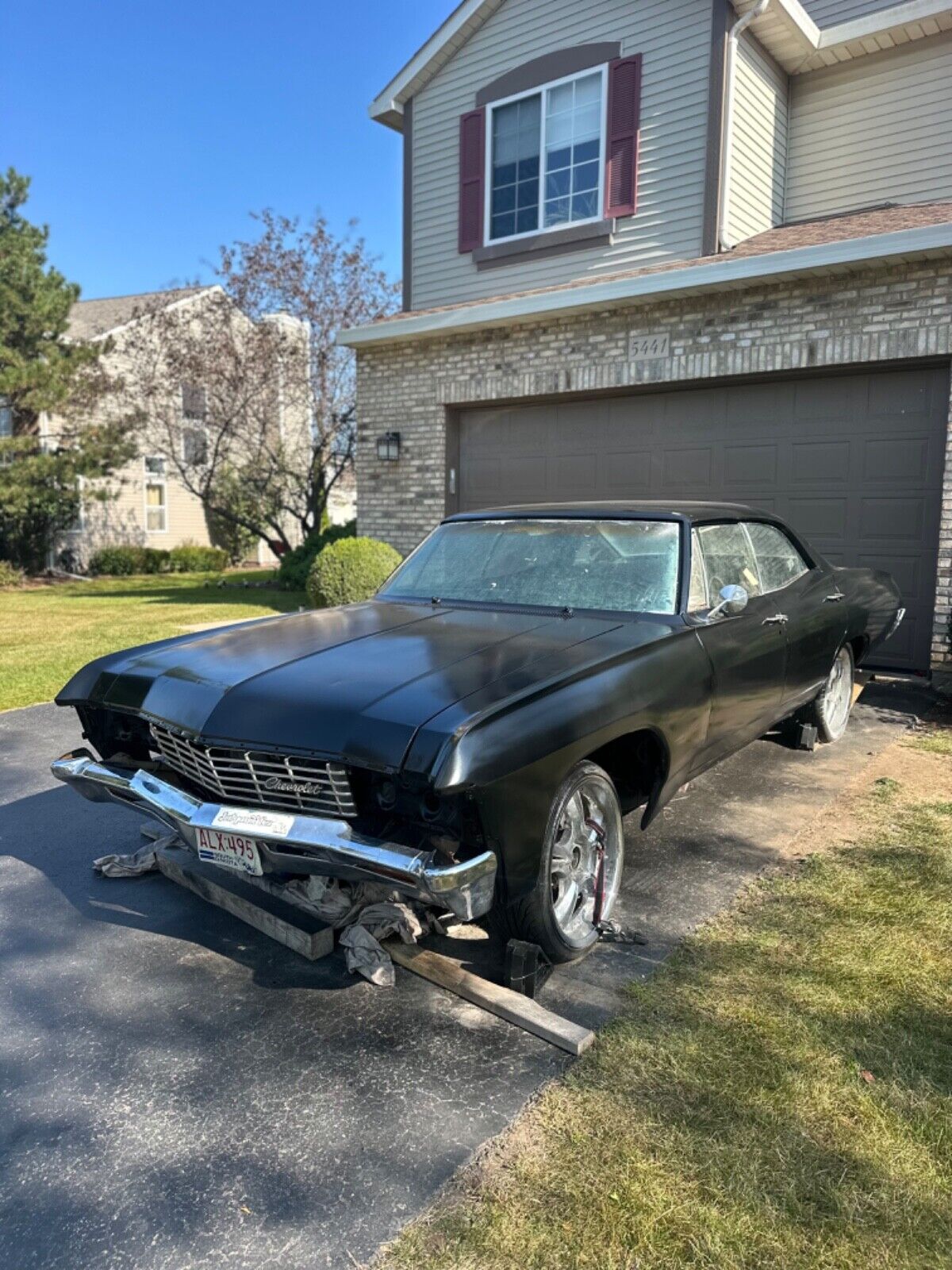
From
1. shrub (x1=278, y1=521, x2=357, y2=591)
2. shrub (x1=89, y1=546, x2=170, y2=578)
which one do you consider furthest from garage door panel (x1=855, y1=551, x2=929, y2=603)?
shrub (x1=89, y1=546, x2=170, y2=578)

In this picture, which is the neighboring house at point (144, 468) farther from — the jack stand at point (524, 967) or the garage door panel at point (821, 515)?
the jack stand at point (524, 967)

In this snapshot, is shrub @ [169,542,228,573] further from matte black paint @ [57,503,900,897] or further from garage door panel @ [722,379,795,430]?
matte black paint @ [57,503,900,897]

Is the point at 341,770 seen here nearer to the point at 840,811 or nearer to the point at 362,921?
the point at 362,921

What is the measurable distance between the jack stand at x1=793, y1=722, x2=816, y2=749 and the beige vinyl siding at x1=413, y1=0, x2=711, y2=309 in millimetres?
6272

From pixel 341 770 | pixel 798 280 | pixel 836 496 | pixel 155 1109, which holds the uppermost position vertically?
pixel 798 280

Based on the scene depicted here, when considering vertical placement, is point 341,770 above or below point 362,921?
above

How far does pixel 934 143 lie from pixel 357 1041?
10.7 m

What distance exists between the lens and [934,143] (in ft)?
30.9

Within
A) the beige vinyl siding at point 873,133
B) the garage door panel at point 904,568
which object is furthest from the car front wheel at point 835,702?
the beige vinyl siding at point 873,133

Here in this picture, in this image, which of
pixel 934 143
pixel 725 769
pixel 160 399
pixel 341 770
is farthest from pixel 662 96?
pixel 160 399

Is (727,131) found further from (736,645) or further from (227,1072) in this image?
(227,1072)

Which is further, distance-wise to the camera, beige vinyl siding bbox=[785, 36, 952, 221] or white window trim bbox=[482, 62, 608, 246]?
white window trim bbox=[482, 62, 608, 246]

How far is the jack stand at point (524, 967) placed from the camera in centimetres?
275

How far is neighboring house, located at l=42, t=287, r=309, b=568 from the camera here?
18641mm
